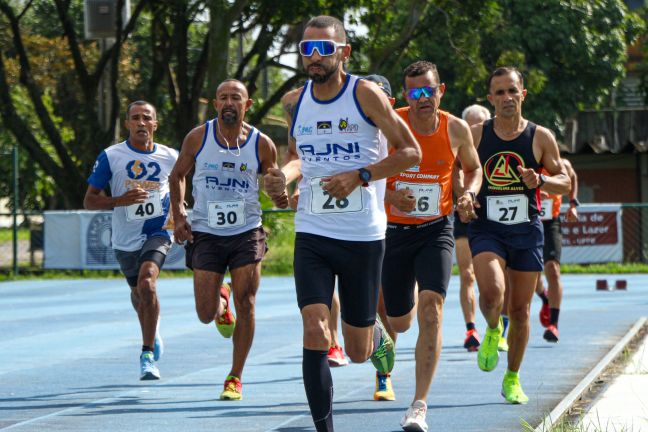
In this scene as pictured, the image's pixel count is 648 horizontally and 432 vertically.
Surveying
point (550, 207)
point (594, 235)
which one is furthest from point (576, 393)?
point (594, 235)

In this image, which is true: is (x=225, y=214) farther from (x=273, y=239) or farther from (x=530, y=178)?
(x=273, y=239)

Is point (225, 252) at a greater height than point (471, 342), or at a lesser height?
greater

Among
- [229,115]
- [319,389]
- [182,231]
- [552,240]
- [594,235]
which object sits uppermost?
[229,115]

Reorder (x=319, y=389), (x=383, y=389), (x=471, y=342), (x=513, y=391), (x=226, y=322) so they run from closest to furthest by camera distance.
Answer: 1. (x=319, y=389)
2. (x=513, y=391)
3. (x=383, y=389)
4. (x=226, y=322)
5. (x=471, y=342)

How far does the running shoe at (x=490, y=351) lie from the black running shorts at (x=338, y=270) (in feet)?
7.38

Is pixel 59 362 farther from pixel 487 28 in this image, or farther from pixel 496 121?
pixel 487 28

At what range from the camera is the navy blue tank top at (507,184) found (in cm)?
840

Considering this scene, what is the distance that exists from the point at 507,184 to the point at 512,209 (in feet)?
0.53

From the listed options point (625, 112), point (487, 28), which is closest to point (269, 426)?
point (487, 28)

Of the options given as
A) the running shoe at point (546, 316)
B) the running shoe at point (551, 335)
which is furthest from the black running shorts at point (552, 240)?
the running shoe at point (551, 335)

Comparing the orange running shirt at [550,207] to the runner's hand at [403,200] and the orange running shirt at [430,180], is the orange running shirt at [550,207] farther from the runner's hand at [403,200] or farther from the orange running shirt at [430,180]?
the runner's hand at [403,200]

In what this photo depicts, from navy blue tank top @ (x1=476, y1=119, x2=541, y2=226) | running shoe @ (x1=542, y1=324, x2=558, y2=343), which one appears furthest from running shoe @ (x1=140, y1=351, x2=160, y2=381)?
running shoe @ (x1=542, y1=324, x2=558, y2=343)

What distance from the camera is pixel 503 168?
850cm

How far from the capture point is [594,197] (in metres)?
33.9
